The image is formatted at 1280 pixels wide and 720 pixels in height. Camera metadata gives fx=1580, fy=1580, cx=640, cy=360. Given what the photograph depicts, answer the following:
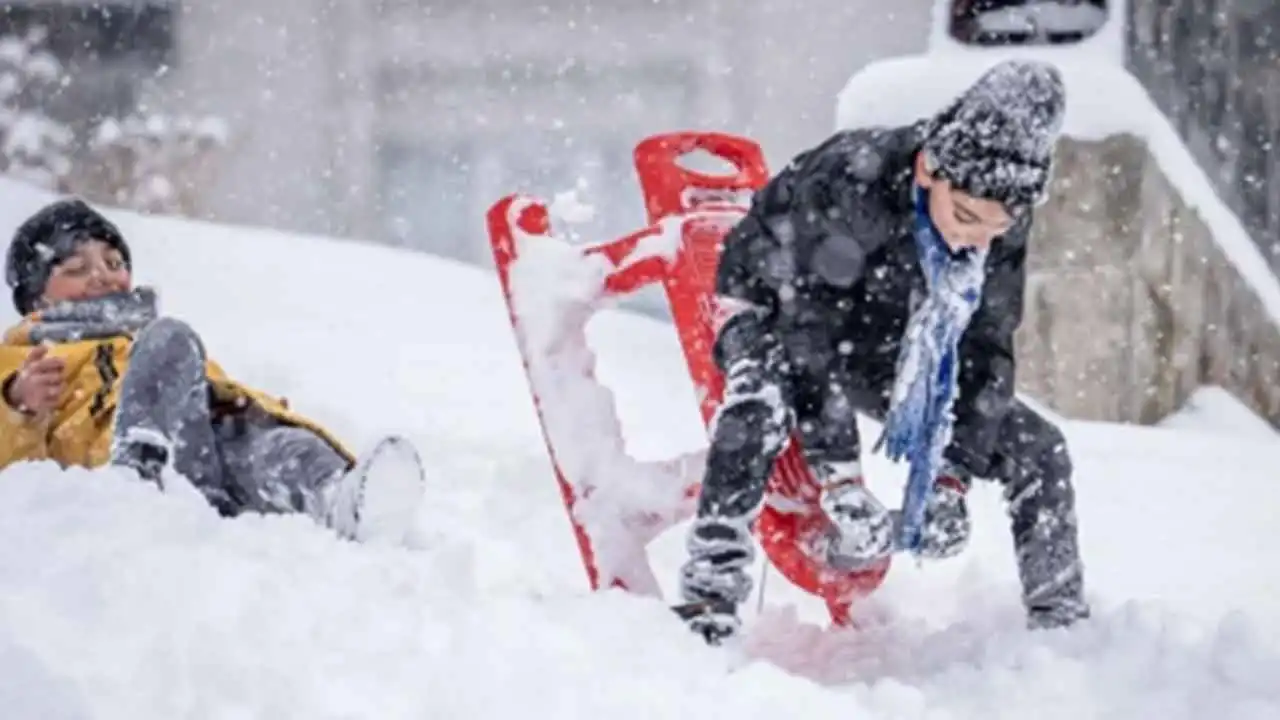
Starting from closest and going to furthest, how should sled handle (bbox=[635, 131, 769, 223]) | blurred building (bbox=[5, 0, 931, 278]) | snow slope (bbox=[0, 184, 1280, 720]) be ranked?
snow slope (bbox=[0, 184, 1280, 720])
sled handle (bbox=[635, 131, 769, 223])
blurred building (bbox=[5, 0, 931, 278])

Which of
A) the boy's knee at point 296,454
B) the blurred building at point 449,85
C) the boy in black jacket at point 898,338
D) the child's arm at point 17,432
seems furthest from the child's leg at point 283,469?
the blurred building at point 449,85

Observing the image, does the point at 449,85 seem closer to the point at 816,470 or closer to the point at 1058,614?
the point at 816,470

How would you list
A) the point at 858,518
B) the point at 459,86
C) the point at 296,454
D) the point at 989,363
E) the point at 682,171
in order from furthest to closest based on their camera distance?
the point at 459,86
the point at 682,171
the point at 296,454
the point at 989,363
the point at 858,518

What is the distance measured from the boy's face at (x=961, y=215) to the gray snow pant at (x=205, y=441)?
2.82 feet

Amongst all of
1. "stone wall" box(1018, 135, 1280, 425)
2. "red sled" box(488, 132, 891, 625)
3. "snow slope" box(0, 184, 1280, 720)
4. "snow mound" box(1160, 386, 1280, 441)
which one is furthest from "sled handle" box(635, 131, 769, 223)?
"snow mound" box(1160, 386, 1280, 441)

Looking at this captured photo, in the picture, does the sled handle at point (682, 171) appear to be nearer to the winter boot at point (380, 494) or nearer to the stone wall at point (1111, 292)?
the winter boot at point (380, 494)

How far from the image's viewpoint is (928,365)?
6.15 feet

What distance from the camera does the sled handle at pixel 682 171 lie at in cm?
267

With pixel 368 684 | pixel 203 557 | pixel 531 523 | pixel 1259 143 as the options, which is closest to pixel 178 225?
pixel 531 523

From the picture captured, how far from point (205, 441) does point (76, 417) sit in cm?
25

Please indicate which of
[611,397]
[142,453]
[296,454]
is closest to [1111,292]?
[611,397]

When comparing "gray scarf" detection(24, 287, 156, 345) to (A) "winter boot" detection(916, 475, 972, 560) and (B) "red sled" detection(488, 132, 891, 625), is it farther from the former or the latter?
(A) "winter boot" detection(916, 475, 972, 560)

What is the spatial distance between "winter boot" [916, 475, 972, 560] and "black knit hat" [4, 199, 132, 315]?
1.36 meters

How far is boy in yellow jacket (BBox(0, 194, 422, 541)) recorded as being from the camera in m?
2.00
